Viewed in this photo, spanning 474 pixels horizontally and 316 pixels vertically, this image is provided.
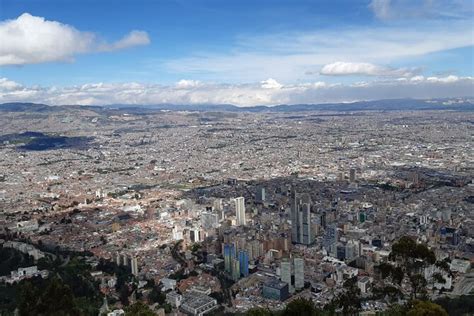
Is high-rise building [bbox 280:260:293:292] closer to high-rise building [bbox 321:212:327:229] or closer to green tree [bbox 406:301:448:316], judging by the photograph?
high-rise building [bbox 321:212:327:229]

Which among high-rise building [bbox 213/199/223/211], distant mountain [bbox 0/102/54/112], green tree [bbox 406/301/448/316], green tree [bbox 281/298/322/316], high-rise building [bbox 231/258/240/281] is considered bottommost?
high-rise building [bbox 231/258/240/281]

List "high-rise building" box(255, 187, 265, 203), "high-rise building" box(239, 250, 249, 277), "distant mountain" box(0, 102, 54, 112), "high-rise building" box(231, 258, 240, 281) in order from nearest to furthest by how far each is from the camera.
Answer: "high-rise building" box(231, 258, 240, 281) < "high-rise building" box(239, 250, 249, 277) < "high-rise building" box(255, 187, 265, 203) < "distant mountain" box(0, 102, 54, 112)

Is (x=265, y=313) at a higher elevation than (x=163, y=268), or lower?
higher

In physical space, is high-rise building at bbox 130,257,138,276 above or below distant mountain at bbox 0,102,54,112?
below

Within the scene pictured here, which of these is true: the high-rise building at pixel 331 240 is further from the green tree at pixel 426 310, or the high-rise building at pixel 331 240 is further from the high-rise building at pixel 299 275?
the green tree at pixel 426 310

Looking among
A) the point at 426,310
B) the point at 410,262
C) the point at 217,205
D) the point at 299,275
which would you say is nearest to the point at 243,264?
the point at 299,275

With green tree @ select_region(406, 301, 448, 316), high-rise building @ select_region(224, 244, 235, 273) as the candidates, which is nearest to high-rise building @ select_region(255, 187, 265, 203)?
high-rise building @ select_region(224, 244, 235, 273)

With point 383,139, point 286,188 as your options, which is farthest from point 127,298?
point 383,139

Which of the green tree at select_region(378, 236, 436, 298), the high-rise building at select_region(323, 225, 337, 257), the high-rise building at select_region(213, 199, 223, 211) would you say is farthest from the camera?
the high-rise building at select_region(213, 199, 223, 211)

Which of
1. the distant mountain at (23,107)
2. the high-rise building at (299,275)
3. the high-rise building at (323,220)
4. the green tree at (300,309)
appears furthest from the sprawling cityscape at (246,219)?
the distant mountain at (23,107)

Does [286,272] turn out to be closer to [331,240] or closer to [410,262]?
[331,240]

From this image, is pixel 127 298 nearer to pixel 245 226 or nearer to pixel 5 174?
pixel 245 226
